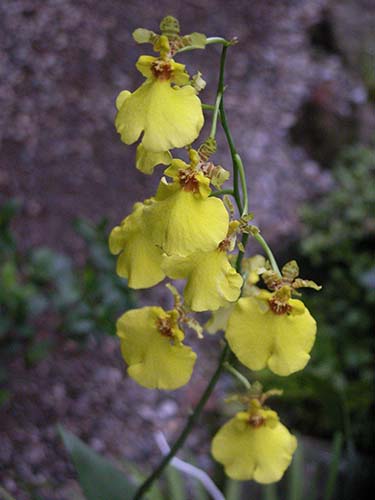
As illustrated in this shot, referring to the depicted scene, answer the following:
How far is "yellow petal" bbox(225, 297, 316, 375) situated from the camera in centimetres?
83

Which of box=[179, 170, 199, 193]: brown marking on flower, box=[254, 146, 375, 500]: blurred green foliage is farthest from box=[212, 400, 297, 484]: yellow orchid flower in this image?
box=[254, 146, 375, 500]: blurred green foliage

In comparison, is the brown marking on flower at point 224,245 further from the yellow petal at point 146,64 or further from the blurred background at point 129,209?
the blurred background at point 129,209

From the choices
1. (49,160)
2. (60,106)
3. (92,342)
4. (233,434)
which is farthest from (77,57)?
(233,434)

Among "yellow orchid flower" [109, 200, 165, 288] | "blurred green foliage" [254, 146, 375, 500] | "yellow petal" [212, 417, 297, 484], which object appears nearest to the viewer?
"yellow orchid flower" [109, 200, 165, 288]

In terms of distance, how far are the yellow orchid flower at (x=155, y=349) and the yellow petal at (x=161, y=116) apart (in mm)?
276

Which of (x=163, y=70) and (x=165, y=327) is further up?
(x=163, y=70)

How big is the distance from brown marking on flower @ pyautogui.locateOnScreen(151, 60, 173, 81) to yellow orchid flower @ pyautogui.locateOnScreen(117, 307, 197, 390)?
0.33 m

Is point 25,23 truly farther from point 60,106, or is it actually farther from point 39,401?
point 39,401

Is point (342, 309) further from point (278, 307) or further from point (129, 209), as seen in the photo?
point (278, 307)

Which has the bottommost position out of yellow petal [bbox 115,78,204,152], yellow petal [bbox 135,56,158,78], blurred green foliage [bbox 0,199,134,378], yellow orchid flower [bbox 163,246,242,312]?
blurred green foliage [bbox 0,199,134,378]

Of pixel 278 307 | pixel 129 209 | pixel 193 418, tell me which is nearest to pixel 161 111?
pixel 278 307

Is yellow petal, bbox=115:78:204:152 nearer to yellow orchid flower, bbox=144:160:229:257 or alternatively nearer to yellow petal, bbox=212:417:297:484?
yellow orchid flower, bbox=144:160:229:257

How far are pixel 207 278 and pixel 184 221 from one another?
8 cm

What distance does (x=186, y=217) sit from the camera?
2.53 feet
